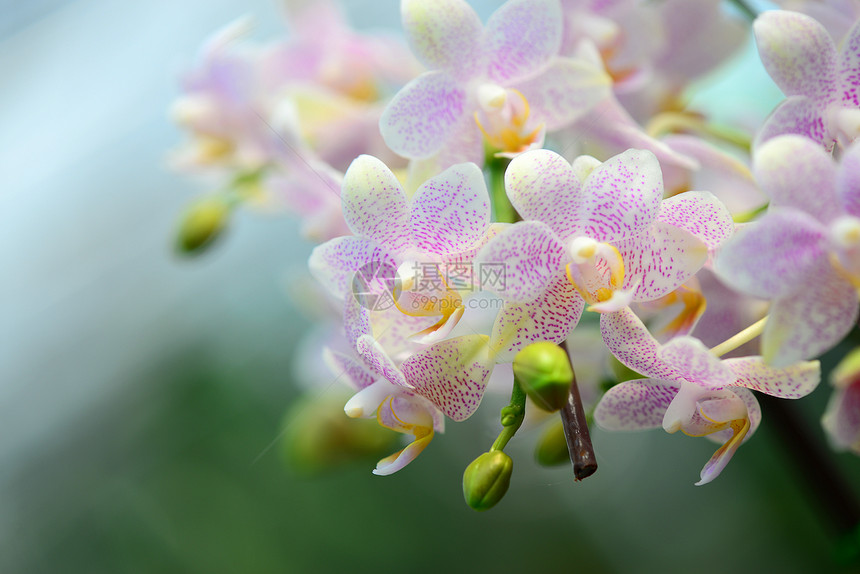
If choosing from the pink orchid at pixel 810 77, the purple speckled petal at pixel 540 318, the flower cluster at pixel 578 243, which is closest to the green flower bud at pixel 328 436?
the flower cluster at pixel 578 243

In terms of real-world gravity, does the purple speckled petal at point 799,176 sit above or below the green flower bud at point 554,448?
above

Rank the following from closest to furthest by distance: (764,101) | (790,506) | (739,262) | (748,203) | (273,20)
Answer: (739,262) < (748,203) < (764,101) < (790,506) < (273,20)

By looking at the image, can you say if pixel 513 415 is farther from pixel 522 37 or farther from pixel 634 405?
pixel 522 37

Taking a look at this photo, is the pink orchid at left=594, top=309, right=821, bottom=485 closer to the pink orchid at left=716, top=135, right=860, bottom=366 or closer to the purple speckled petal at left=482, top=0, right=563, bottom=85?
the pink orchid at left=716, top=135, right=860, bottom=366

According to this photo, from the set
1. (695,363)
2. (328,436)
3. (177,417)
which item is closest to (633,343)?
(695,363)

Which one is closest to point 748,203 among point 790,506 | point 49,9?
point 790,506

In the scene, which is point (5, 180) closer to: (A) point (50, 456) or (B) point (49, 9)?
(B) point (49, 9)

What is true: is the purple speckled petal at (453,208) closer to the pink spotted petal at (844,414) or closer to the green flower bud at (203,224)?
the pink spotted petal at (844,414)
